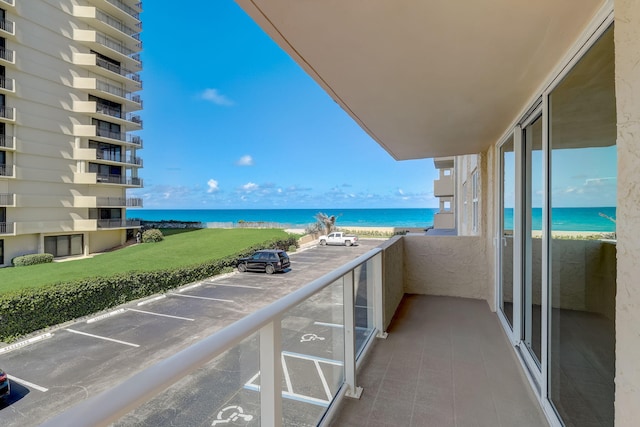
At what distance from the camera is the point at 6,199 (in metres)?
8.61

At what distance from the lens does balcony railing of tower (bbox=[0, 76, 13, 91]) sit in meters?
8.94

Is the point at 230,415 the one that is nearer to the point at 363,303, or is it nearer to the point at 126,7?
the point at 363,303

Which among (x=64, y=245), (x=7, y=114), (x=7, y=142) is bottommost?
(x=64, y=245)

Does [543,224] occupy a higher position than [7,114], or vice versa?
[7,114]

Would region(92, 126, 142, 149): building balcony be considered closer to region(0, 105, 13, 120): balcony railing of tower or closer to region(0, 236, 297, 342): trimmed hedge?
region(0, 105, 13, 120): balcony railing of tower

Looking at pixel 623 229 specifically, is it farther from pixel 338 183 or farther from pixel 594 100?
pixel 338 183

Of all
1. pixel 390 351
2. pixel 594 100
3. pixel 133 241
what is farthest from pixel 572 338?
pixel 133 241

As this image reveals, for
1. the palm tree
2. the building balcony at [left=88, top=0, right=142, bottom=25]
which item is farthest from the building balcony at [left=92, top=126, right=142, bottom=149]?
the palm tree

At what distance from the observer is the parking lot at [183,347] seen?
2.78 ft

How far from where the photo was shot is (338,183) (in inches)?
2382

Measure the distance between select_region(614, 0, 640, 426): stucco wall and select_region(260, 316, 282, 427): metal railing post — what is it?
1.10 m

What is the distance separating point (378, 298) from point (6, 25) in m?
14.1

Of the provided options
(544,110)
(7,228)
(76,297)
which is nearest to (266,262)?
(76,297)

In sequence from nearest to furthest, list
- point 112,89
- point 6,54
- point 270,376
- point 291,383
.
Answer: point 270,376 < point 291,383 < point 6,54 < point 112,89
